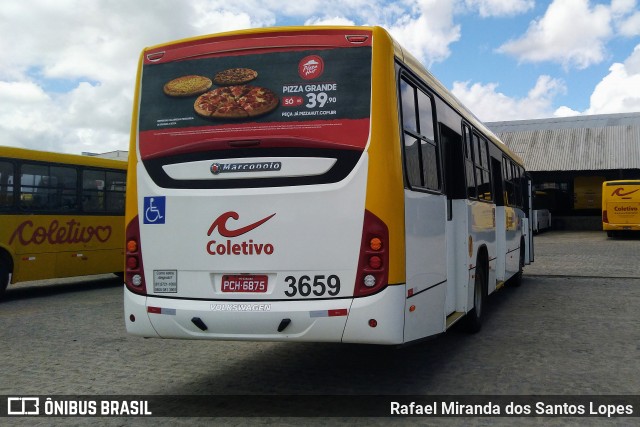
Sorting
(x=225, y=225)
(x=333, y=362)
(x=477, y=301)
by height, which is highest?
(x=225, y=225)

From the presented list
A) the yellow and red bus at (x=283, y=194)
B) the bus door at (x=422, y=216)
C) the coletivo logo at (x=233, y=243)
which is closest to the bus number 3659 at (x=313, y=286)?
the yellow and red bus at (x=283, y=194)

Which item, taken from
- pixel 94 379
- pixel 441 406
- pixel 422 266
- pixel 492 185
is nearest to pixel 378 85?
pixel 422 266

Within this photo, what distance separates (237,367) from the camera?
6.75m

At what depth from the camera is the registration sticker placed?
540 cm

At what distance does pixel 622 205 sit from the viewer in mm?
31875

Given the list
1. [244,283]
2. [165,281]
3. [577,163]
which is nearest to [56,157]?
[165,281]

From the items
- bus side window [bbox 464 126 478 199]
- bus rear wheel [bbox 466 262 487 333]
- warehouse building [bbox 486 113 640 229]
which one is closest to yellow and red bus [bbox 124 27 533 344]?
bus side window [bbox 464 126 478 199]

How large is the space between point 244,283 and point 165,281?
0.74 meters

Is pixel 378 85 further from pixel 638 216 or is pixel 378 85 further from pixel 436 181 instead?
pixel 638 216

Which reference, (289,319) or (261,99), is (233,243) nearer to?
(289,319)

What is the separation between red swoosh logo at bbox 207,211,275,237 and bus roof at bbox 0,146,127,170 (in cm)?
830

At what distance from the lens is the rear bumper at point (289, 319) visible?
493cm

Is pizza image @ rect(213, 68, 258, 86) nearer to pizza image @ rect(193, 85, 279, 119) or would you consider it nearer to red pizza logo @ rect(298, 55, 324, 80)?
pizza image @ rect(193, 85, 279, 119)

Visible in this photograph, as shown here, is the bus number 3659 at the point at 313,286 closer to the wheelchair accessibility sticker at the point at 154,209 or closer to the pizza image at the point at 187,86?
the wheelchair accessibility sticker at the point at 154,209
